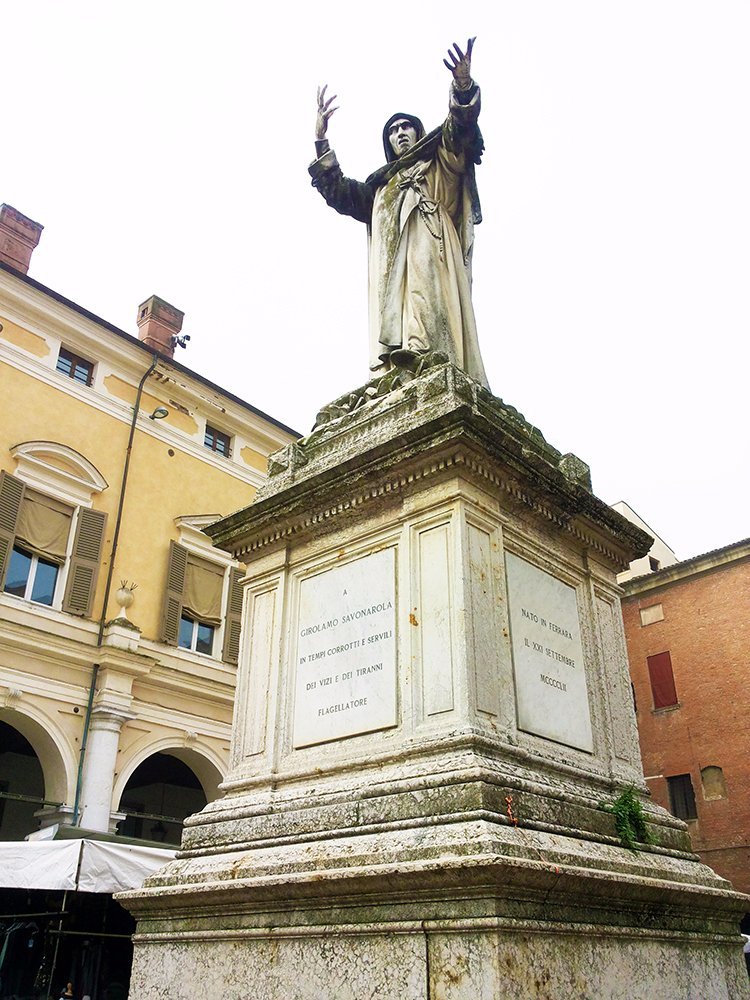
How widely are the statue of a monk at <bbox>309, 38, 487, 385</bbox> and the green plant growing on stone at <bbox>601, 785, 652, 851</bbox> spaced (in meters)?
3.01

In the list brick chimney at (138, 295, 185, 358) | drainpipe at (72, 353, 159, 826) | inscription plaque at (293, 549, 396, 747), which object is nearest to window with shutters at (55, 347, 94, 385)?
drainpipe at (72, 353, 159, 826)

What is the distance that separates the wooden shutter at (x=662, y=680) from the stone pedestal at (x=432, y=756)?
2413cm

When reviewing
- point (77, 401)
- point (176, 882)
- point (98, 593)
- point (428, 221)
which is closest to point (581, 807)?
point (176, 882)

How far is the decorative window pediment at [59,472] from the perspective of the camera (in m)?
17.1

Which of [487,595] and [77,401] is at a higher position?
[77,401]

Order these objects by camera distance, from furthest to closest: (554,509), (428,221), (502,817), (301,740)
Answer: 1. (428,221)
2. (554,509)
3. (301,740)
4. (502,817)

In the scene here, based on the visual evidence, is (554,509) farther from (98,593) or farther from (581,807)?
(98,593)

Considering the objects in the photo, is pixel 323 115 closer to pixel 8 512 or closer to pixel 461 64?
pixel 461 64

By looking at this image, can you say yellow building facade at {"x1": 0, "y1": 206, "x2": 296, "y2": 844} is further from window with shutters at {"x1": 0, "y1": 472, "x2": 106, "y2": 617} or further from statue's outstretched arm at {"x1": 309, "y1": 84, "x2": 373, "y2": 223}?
statue's outstretched arm at {"x1": 309, "y1": 84, "x2": 373, "y2": 223}

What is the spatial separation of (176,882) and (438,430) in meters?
2.89

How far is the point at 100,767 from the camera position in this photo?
1603 centimetres

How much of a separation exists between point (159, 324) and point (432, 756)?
68.1ft

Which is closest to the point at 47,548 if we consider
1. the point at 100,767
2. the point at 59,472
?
the point at 59,472

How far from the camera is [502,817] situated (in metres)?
3.96
